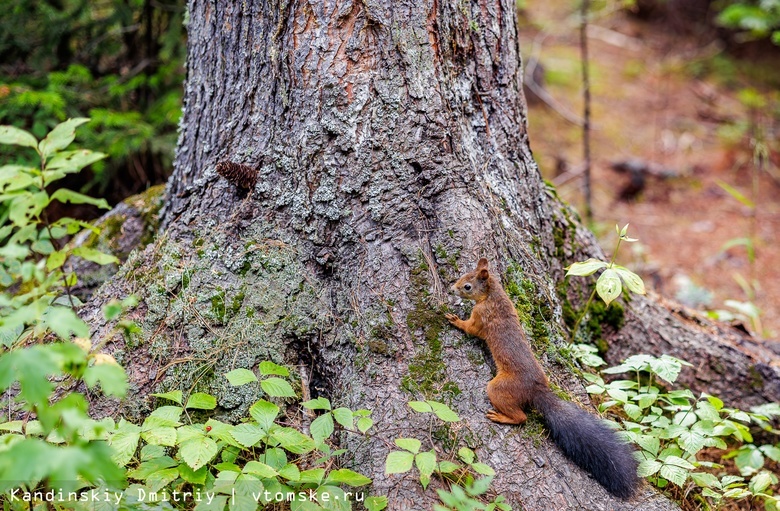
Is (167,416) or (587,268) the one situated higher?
(587,268)

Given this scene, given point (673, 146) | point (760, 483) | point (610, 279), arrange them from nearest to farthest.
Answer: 1. point (610, 279)
2. point (760, 483)
3. point (673, 146)

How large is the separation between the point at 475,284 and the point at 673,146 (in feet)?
25.7

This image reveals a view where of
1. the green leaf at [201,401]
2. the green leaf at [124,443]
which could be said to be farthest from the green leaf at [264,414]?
the green leaf at [124,443]

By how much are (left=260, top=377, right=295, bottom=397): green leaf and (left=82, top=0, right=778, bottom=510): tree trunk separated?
38 cm

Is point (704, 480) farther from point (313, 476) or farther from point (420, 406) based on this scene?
point (313, 476)

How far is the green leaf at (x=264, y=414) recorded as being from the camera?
2.38m

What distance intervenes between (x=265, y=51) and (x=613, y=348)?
2597mm

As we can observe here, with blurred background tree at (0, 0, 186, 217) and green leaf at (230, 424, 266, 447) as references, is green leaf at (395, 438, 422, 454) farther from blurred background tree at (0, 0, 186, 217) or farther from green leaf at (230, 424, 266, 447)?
blurred background tree at (0, 0, 186, 217)

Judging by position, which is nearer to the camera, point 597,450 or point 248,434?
point 248,434

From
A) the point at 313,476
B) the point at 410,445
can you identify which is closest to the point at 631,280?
the point at 410,445

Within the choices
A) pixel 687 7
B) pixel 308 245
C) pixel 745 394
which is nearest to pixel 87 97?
pixel 308 245

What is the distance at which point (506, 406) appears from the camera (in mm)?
2625

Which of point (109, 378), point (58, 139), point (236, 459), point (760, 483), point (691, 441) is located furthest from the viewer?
point (760, 483)

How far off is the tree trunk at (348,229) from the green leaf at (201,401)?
0.67 feet
